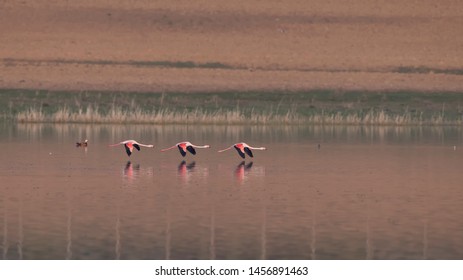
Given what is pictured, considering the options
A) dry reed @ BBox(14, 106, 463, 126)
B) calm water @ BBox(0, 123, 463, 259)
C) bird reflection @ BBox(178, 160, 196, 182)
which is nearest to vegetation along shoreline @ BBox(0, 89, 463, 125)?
dry reed @ BBox(14, 106, 463, 126)

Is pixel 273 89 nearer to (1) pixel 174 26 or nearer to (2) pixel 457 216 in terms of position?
(1) pixel 174 26

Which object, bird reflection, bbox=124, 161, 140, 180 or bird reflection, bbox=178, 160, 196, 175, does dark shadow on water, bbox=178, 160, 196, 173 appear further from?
bird reflection, bbox=124, 161, 140, 180

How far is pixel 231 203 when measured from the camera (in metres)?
20.2

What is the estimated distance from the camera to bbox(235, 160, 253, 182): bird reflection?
25.1 m

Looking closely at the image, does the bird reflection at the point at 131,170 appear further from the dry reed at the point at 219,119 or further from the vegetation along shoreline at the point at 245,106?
the vegetation along shoreline at the point at 245,106

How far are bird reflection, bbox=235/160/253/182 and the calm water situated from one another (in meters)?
0.04

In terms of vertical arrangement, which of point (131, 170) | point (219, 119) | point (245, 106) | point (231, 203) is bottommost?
point (231, 203)

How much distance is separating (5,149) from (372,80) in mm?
41685

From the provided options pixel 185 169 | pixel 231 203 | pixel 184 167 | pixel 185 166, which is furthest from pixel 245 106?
pixel 231 203

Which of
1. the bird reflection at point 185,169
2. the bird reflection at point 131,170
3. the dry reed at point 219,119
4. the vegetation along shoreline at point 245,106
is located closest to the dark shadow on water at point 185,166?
the bird reflection at point 185,169

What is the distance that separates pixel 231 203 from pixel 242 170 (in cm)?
675

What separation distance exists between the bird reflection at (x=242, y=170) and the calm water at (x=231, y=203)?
0.04 meters

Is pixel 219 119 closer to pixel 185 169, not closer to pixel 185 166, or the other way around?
pixel 185 166

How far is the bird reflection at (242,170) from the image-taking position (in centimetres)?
2512
